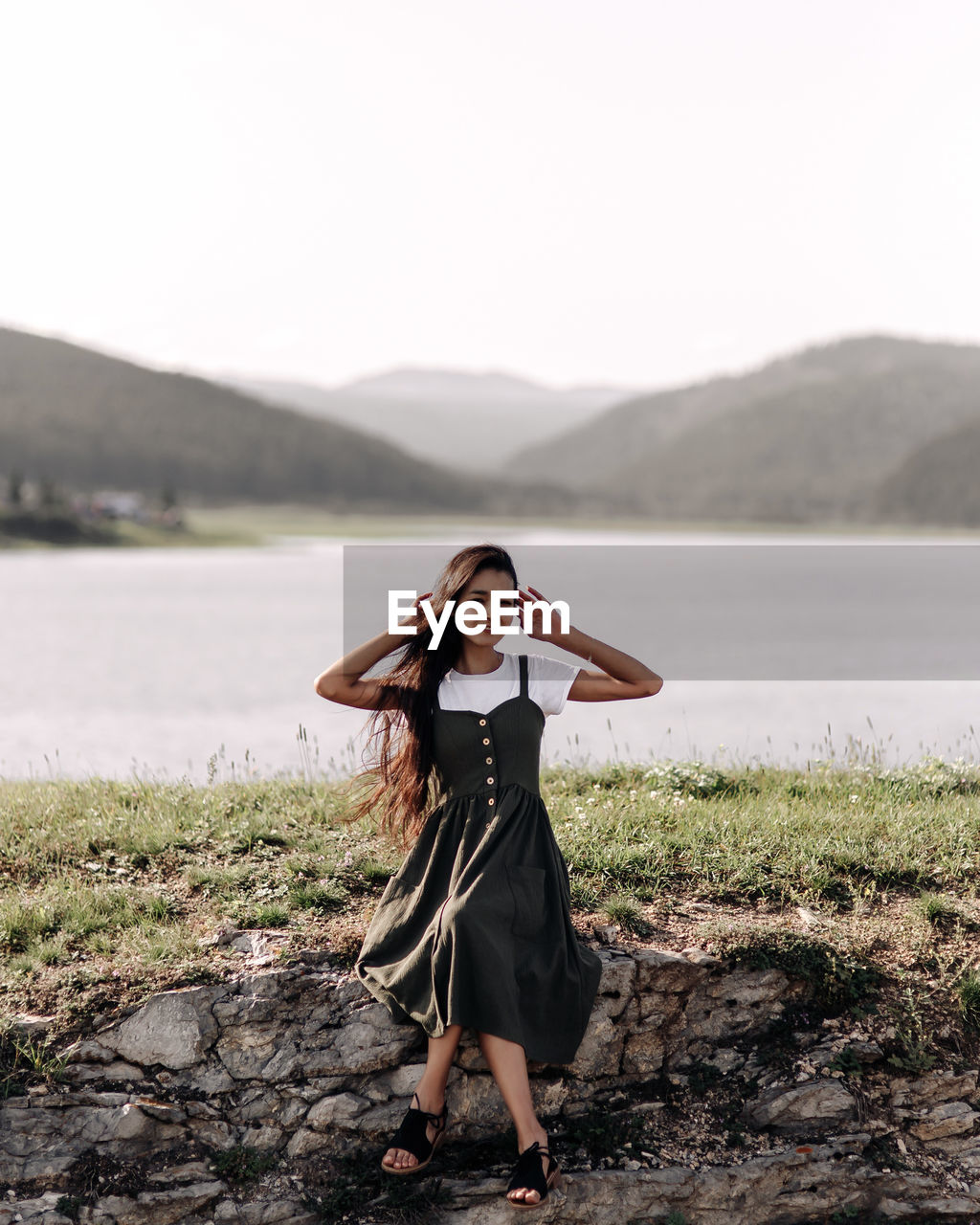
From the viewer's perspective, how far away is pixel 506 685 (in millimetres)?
4105

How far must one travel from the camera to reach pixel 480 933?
3.70 meters

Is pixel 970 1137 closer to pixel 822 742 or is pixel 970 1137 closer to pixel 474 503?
pixel 822 742

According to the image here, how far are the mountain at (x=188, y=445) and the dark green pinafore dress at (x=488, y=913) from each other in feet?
350

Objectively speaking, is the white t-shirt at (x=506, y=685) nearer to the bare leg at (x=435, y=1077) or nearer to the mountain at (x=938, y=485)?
the bare leg at (x=435, y=1077)

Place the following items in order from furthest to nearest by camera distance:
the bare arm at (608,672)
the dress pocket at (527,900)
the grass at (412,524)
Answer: the grass at (412,524) < the bare arm at (608,672) < the dress pocket at (527,900)

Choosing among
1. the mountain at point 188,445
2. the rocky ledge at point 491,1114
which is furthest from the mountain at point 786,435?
the rocky ledge at point 491,1114

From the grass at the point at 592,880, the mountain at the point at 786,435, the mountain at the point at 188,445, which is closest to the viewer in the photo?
the grass at the point at 592,880

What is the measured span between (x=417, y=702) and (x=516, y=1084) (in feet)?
4.54

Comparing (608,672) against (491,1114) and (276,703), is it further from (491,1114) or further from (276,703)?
(276,703)

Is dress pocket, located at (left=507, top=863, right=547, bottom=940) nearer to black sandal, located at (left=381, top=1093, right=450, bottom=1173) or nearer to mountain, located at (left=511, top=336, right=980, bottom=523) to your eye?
black sandal, located at (left=381, top=1093, right=450, bottom=1173)

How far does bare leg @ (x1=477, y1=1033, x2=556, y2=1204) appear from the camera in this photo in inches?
141

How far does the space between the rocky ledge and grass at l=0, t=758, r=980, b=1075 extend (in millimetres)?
179

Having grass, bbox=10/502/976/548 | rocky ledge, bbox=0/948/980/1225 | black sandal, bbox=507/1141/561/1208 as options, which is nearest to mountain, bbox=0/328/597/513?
grass, bbox=10/502/976/548

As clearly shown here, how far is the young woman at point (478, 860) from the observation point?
144 inches
